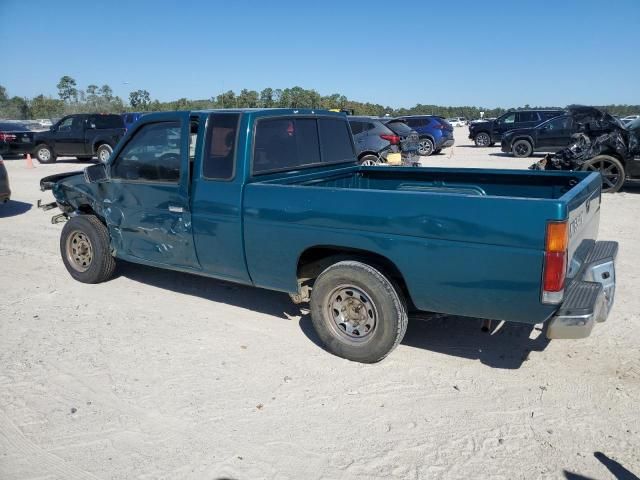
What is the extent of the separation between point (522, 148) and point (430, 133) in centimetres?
390

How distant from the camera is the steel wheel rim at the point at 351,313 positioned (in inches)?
153

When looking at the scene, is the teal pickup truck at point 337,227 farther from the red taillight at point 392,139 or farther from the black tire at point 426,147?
the black tire at point 426,147

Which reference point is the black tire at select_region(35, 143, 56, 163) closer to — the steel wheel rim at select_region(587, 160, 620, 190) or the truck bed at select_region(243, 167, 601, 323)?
the steel wheel rim at select_region(587, 160, 620, 190)

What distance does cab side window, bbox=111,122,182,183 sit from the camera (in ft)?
15.4

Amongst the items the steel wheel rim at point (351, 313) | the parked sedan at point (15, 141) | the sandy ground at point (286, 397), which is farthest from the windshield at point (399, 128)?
the steel wheel rim at point (351, 313)

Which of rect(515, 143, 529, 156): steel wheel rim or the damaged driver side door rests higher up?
rect(515, 143, 529, 156): steel wheel rim

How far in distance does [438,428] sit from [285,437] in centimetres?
93

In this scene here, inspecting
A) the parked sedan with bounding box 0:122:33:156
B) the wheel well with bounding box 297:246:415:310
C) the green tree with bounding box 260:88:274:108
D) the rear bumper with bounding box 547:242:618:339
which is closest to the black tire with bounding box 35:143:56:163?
the parked sedan with bounding box 0:122:33:156

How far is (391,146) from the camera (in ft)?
47.8

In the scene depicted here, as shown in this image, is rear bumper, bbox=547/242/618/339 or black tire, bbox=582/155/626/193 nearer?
rear bumper, bbox=547/242/618/339

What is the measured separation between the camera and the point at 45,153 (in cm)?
1984

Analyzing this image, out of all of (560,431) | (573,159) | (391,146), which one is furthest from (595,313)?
(391,146)

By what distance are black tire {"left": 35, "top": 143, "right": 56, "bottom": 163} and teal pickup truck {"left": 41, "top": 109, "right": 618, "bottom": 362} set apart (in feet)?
52.0

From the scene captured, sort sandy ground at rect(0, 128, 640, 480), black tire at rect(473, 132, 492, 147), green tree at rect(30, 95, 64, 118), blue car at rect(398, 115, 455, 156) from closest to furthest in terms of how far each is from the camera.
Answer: sandy ground at rect(0, 128, 640, 480), blue car at rect(398, 115, 455, 156), black tire at rect(473, 132, 492, 147), green tree at rect(30, 95, 64, 118)
